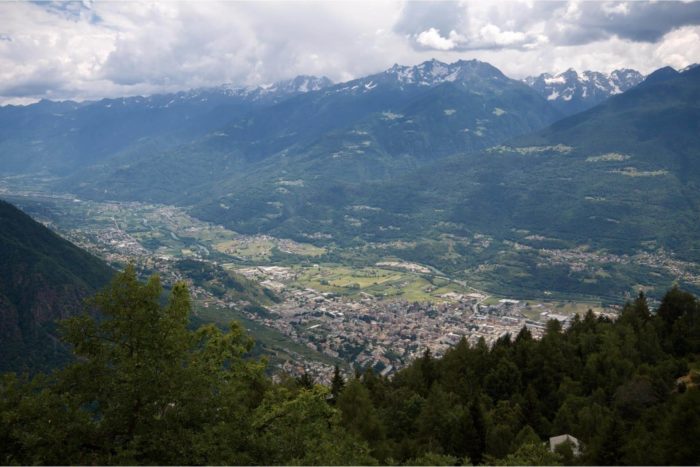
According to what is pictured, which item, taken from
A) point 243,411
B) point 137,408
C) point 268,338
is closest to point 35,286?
point 268,338

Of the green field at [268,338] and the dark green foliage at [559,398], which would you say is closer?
the dark green foliage at [559,398]

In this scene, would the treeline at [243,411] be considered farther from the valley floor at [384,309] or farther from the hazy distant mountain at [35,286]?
the hazy distant mountain at [35,286]

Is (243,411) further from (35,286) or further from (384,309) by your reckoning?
(384,309)

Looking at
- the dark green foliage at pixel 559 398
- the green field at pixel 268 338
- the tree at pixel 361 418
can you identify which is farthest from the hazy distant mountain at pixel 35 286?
the dark green foliage at pixel 559 398

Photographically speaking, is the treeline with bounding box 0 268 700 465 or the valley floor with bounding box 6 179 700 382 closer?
the treeline with bounding box 0 268 700 465

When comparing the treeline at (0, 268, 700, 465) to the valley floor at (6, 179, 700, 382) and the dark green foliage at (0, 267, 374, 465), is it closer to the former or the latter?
the dark green foliage at (0, 267, 374, 465)

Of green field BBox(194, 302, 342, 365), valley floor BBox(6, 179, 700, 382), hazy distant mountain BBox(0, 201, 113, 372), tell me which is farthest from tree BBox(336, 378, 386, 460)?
hazy distant mountain BBox(0, 201, 113, 372)
